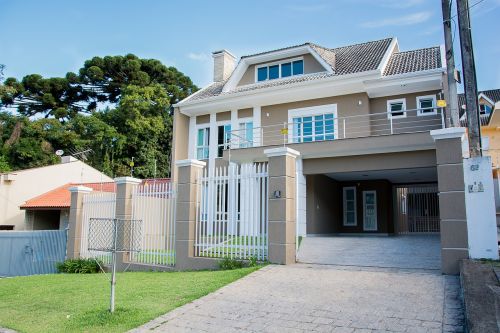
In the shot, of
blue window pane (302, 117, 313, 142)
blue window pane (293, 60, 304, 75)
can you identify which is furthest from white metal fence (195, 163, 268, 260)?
blue window pane (293, 60, 304, 75)

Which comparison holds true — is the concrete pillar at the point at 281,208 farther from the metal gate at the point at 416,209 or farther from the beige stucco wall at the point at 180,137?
the metal gate at the point at 416,209

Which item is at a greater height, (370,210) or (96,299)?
(370,210)

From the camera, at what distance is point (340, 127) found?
18250 mm

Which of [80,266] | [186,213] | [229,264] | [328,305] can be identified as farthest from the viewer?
[80,266]

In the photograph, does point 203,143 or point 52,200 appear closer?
point 203,143

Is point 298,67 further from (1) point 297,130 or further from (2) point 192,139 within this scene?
(2) point 192,139

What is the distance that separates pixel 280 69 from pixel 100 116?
22.6 meters

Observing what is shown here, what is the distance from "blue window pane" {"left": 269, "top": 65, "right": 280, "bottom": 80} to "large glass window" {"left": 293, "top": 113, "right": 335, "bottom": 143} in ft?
9.04

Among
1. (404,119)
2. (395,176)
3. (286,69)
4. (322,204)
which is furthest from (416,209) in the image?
(286,69)

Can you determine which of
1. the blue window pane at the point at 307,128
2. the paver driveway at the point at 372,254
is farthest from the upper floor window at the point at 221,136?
the paver driveway at the point at 372,254

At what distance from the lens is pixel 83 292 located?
831 centimetres

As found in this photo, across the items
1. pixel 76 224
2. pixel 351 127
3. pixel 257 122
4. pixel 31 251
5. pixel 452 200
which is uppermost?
pixel 257 122

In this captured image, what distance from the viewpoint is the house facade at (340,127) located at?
16234 millimetres

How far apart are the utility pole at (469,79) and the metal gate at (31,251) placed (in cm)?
1240
